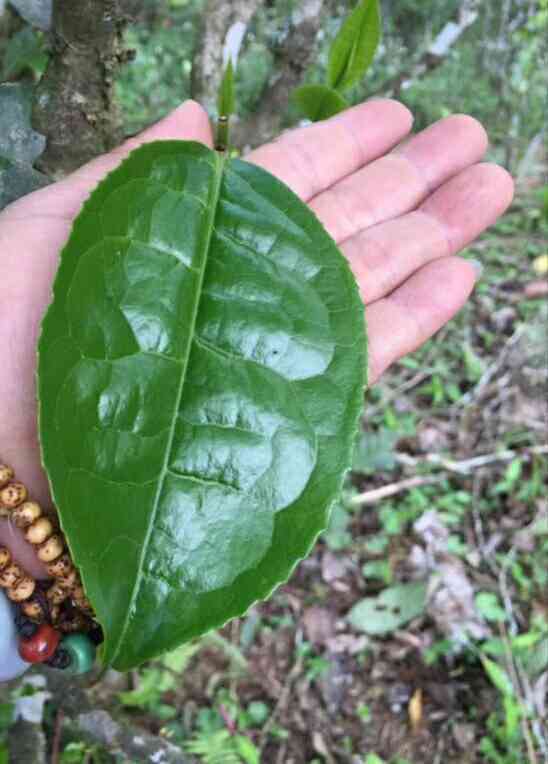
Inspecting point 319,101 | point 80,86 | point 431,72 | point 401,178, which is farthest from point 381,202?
point 431,72

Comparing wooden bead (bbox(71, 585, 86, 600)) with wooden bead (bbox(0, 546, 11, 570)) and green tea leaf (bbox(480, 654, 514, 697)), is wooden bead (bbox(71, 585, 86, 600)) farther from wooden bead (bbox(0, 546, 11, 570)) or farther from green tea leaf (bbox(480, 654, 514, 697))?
green tea leaf (bbox(480, 654, 514, 697))

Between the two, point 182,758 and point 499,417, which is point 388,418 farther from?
point 182,758

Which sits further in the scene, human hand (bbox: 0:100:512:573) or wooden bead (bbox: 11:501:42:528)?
human hand (bbox: 0:100:512:573)

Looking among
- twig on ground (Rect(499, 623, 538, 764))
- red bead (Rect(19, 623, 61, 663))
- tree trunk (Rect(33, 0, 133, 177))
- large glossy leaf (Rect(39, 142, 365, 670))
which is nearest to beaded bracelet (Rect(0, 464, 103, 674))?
red bead (Rect(19, 623, 61, 663))

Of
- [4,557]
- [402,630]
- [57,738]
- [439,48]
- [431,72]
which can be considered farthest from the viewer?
[431,72]

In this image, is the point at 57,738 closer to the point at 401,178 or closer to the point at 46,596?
the point at 46,596

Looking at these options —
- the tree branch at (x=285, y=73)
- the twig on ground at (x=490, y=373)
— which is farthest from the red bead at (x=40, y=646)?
the twig on ground at (x=490, y=373)
